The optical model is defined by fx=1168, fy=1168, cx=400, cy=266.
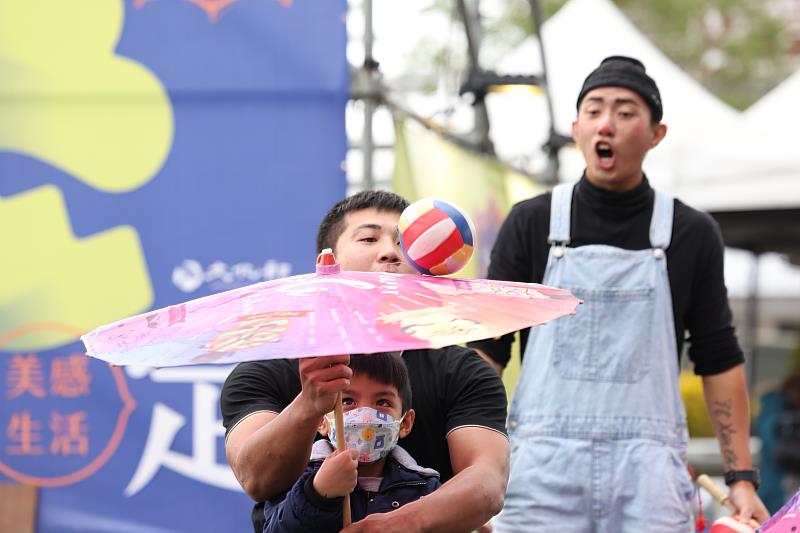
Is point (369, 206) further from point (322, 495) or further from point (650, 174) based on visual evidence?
point (650, 174)

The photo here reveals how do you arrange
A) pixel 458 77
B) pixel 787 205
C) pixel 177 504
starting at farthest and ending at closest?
pixel 787 205
pixel 458 77
pixel 177 504

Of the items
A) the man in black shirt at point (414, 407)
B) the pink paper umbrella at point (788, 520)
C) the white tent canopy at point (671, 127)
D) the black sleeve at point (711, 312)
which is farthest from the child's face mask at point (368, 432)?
the white tent canopy at point (671, 127)

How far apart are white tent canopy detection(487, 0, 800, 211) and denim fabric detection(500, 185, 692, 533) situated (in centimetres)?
583

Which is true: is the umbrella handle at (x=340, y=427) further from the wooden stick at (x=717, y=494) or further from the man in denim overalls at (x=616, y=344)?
the wooden stick at (x=717, y=494)

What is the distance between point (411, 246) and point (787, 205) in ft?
23.1

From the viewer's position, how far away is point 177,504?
4465 millimetres

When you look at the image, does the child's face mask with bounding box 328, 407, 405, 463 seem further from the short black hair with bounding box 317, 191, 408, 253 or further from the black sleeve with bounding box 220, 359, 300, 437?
the short black hair with bounding box 317, 191, 408, 253

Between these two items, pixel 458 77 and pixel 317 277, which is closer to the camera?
pixel 317 277

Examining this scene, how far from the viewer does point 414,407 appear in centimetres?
245

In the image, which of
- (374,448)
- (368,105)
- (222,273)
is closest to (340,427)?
(374,448)

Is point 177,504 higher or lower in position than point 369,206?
lower

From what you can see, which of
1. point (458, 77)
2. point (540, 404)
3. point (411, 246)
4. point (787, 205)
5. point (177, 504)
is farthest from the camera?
point (787, 205)

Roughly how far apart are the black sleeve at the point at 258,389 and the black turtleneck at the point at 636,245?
2.86ft

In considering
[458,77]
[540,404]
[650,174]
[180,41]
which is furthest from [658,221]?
[650,174]
